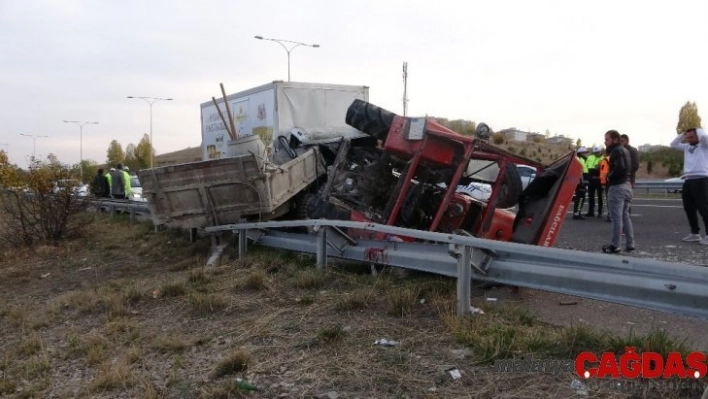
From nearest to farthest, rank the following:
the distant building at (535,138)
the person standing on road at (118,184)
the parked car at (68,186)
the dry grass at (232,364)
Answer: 1. the dry grass at (232,364)
2. the parked car at (68,186)
3. the person standing on road at (118,184)
4. the distant building at (535,138)

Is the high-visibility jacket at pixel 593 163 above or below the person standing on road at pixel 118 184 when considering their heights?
above

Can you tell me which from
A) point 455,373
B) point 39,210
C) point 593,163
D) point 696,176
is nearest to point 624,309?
point 455,373

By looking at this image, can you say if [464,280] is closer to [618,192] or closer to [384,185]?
[384,185]

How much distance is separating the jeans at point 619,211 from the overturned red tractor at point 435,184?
1.83 meters

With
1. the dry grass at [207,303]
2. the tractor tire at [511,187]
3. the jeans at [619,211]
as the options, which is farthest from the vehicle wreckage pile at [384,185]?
the dry grass at [207,303]

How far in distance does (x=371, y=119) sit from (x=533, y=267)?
3.50 m

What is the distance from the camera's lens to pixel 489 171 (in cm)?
663

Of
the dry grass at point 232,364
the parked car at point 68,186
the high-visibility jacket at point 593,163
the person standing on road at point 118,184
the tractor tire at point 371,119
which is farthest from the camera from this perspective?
the person standing on road at point 118,184

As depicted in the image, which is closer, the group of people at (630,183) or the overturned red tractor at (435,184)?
the overturned red tractor at (435,184)

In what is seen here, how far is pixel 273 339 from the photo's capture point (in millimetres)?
4188

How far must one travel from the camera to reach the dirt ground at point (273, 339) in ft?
10.9

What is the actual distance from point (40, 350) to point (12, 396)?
879 millimetres

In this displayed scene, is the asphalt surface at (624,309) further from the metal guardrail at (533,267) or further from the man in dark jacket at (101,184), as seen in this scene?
the man in dark jacket at (101,184)

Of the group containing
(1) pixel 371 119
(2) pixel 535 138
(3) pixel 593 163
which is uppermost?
(2) pixel 535 138
